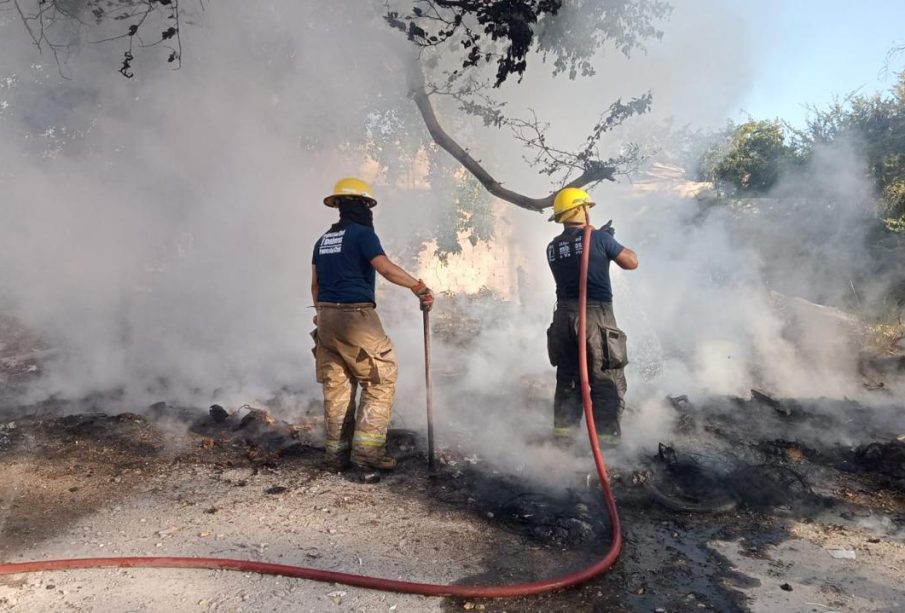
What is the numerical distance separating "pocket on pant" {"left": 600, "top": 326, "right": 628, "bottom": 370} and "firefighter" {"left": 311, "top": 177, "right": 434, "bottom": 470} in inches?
48.4

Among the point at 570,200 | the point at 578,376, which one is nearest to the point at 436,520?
the point at 578,376

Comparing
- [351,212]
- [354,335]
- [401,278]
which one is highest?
[351,212]

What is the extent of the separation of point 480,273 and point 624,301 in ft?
22.4

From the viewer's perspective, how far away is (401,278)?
351 centimetres

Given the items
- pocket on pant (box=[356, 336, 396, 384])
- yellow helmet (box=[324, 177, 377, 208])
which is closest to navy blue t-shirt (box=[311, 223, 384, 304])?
yellow helmet (box=[324, 177, 377, 208])

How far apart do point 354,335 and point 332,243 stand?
2.06ft

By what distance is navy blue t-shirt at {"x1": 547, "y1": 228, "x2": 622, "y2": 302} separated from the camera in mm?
3846

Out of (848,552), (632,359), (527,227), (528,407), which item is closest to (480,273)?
(527,227)

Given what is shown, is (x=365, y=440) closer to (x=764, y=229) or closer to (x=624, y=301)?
(x=624, y=301)

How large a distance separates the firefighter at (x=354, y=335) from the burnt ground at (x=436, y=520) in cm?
25

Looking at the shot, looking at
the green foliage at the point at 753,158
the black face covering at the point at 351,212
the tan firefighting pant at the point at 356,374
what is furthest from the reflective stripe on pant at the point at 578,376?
the green foliage at the point at 753,158

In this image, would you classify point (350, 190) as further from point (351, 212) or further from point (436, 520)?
point (436, 520)

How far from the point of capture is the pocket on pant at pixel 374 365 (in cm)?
361

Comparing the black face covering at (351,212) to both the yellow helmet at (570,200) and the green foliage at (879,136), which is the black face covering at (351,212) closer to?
the yellow helmet at (570,200)
